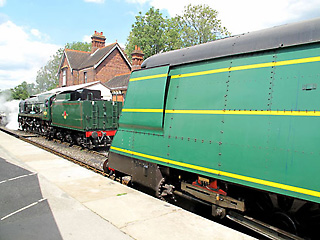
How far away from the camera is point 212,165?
386 centimetres

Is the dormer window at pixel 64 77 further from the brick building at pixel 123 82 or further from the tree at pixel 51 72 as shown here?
the tree at pixel 51 72

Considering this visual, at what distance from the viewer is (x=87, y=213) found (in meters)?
4.76

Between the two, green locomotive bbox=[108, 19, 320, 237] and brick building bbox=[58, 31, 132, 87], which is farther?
brick building bbox=[58, 31, 132, 87]

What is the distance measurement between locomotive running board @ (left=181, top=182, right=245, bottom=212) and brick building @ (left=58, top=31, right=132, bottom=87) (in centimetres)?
2880

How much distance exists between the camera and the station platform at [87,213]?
3914mm

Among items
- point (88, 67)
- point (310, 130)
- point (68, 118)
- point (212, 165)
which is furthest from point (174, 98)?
point (88, 67)

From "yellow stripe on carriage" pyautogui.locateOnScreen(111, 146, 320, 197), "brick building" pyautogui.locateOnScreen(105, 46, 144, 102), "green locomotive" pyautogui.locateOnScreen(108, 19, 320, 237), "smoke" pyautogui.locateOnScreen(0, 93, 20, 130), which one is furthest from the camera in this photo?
"smoke" pyautogui.locateOnScreen(0, 93, 20, 130)

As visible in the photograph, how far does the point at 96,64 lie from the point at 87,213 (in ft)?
93.1

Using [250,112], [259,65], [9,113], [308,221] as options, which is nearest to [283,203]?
[308,221]

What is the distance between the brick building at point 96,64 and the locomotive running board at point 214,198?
28.8 m

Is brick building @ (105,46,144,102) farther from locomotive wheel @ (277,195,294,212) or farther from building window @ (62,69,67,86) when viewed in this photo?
locomotive wheel @ (277,195,294,212)

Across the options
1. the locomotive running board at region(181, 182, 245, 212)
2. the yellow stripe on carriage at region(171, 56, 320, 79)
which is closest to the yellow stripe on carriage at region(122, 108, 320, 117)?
the yellow stripe on carriage at region(171, 56, 320, 79)

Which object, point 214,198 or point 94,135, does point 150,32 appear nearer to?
point 94,135

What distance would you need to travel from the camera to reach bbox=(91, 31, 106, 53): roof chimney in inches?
1398
